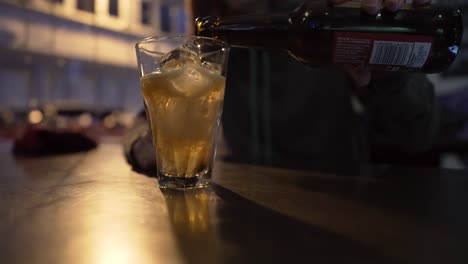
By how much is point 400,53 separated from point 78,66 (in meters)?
2.49

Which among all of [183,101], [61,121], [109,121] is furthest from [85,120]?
[183,101]

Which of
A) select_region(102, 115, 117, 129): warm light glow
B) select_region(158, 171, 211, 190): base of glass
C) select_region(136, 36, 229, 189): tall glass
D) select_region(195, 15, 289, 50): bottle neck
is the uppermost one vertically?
select_region(195, 15, 289, 50): bottle neck

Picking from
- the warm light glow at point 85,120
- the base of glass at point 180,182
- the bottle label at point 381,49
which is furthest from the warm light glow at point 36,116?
the bottle label at point 381,49

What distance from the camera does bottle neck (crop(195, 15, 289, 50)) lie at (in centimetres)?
57

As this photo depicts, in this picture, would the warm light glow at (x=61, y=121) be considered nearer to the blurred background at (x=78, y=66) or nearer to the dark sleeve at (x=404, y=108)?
the blurred background at (x=78, y=66)

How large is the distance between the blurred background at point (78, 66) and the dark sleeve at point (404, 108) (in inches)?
33.5

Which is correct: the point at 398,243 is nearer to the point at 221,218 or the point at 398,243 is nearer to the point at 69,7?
the point at 221,218

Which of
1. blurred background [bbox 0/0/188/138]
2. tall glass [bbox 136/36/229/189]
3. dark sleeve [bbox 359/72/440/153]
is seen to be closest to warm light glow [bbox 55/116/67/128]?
blurred background [bbox 0/0/188/138]

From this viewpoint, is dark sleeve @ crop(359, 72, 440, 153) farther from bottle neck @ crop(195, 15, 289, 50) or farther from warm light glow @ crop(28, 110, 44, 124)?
warm light glow @ crop(28, 110, 44, 124)

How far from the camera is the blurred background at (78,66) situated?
2.09m

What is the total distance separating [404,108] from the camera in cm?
85

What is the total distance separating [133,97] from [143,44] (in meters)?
2.84

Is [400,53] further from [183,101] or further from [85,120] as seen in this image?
[85,120]

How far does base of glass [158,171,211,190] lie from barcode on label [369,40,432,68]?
26cm
